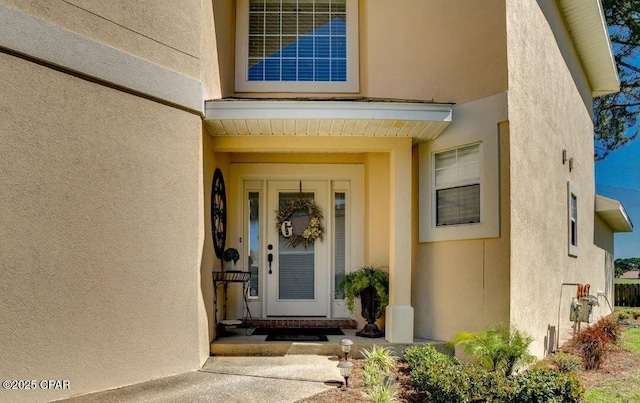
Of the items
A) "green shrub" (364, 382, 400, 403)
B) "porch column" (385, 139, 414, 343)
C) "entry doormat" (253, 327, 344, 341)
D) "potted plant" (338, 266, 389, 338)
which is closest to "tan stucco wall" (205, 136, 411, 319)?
"porch column" (385, 139, 414, 343)

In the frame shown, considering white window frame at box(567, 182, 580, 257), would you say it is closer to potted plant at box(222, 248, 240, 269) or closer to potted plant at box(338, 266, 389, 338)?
potted plant at box(338, 266, 389, 338)

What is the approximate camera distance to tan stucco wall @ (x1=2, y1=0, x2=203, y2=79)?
5.36 m

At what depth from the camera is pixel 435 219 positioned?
795 cm

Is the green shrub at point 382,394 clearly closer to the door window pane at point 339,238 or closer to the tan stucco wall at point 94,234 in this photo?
the tan stucco wall at point 94,234

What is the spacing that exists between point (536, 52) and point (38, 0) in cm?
757

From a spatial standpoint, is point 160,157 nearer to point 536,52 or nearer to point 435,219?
point 435,219

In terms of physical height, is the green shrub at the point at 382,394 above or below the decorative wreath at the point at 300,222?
below

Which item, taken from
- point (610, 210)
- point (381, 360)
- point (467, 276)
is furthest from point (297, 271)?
point (610, 210)

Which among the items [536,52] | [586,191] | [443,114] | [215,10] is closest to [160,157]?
[215,10]

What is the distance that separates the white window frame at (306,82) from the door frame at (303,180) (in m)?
1.43

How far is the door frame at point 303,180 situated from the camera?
9195mm

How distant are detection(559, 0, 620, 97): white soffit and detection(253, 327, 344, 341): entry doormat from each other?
8.05 m

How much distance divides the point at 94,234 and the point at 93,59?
6.60 feet

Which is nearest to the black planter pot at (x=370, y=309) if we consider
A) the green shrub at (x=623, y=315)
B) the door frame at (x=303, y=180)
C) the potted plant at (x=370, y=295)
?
the potted plant at (x=370, y=295)
